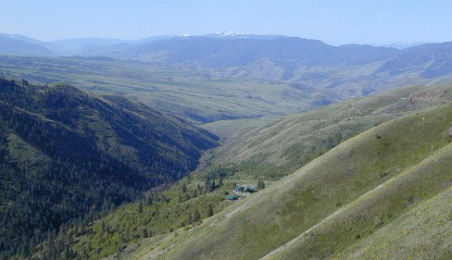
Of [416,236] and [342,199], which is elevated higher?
[416,236]

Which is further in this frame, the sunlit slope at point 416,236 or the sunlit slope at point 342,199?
the sunlit slope at point 342,199

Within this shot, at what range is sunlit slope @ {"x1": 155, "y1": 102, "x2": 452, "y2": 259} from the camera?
3346 inches

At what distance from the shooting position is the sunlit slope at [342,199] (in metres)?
85.0

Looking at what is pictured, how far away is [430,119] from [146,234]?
115099mm

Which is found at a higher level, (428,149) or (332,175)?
(428,149)

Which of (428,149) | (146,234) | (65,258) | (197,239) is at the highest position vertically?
(428,149)

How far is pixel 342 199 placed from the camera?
10081cm

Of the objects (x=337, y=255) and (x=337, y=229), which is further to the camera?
(x=337, y=229)

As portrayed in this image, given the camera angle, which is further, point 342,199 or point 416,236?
point 342,199

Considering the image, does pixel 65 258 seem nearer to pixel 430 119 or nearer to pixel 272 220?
A: pixel 272 220

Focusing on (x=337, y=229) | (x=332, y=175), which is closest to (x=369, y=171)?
(x=332, y=175)

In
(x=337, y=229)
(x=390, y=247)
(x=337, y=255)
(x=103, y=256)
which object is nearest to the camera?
(x=390, y=247)

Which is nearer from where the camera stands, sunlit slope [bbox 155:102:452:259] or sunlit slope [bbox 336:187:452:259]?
sunlit slope [bbox 336:187:452:259]

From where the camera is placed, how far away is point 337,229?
280 ft
